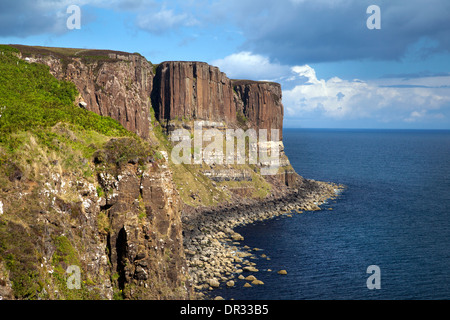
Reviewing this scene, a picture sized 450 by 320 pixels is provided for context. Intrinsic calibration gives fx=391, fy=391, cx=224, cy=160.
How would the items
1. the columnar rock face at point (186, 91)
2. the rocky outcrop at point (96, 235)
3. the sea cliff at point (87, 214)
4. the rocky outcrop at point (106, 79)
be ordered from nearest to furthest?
the rocky outcrop at point (96, 235)
the sea cliff at point (87, 214)
the rocky outcrop at point (106, 79)
the columnar rock face at point (186, 91)

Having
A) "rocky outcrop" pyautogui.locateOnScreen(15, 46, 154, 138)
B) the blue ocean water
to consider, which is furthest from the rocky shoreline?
"rocky outcrop" pyautogui.locateOnScreen(15, 46, 154, 138)

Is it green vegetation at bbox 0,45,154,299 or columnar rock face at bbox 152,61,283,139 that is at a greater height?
columnar rock face at bbox 152,61,283,139

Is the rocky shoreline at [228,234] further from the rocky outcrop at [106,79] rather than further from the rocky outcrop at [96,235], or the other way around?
the rocky outcrop at [106,79]

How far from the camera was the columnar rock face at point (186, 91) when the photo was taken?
13412 cm

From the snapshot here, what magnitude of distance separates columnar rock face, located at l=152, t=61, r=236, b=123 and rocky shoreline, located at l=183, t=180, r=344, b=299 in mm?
36976

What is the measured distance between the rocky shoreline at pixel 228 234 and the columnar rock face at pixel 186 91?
121 feet

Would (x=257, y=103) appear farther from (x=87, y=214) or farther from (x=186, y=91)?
(x=87, y=214)

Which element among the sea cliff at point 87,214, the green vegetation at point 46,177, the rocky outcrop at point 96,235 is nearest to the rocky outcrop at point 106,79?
the sea cliff at point 87,214

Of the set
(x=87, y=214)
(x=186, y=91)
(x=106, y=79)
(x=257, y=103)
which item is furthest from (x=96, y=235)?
(x=257, y=103)

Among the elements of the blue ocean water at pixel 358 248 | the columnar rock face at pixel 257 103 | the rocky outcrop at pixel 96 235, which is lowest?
the blue ocean water at pixel 358 248

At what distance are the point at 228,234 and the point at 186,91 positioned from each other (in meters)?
59.0

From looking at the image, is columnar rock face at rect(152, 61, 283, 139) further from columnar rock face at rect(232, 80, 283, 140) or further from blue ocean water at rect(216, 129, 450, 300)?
blue ocean water at rect(216, 129, 450, 300)

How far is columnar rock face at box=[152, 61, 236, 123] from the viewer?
13412cm
